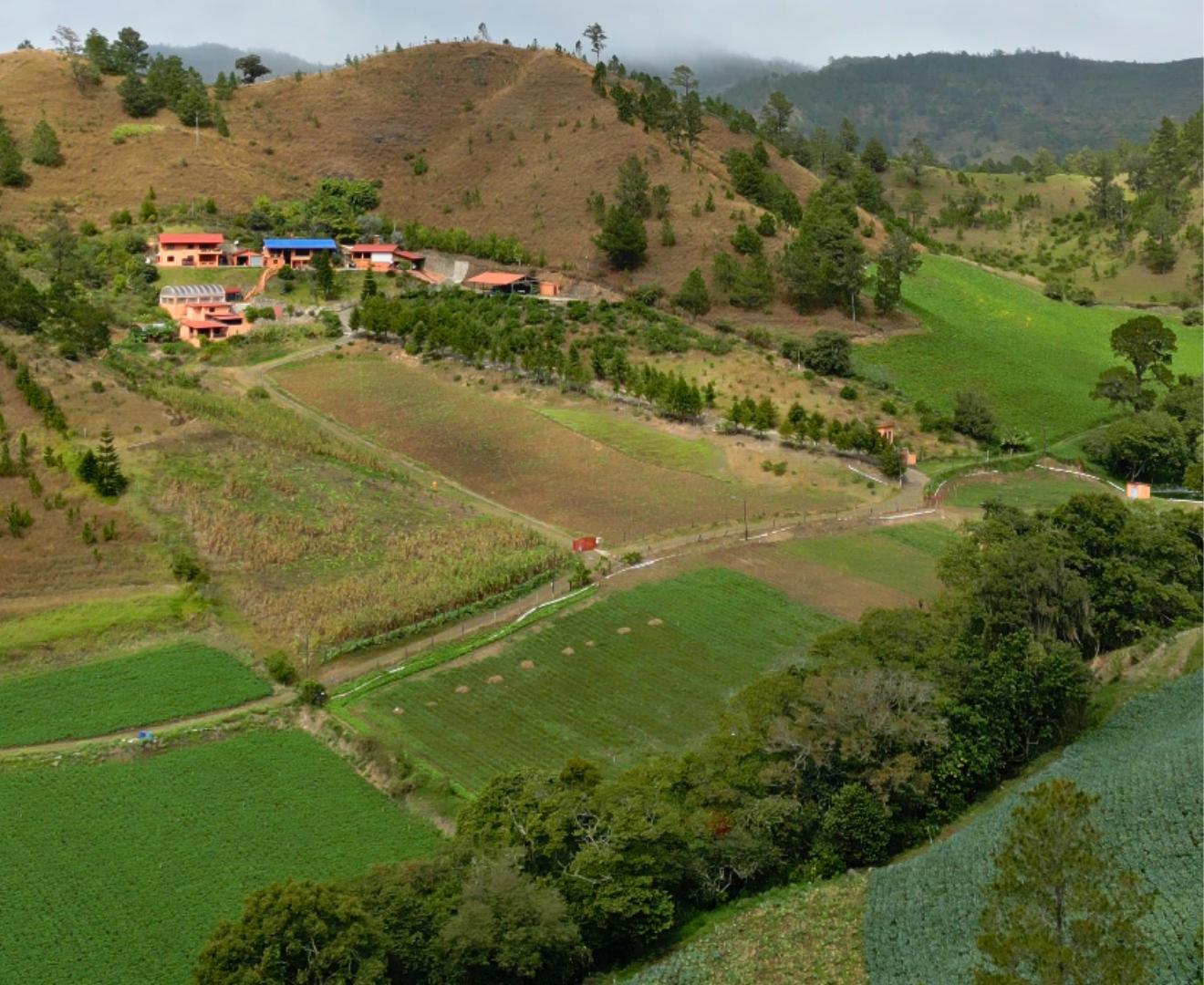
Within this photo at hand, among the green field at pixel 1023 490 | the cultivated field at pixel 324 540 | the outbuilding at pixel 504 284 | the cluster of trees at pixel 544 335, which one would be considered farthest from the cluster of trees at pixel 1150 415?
the outbuilding at pixel 504 284

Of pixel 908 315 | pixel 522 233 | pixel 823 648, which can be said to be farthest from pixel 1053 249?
pixel 823 648

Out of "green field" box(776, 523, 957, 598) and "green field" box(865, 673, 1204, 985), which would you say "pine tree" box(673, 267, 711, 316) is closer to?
"green field" box(776, 523, 957, 598)

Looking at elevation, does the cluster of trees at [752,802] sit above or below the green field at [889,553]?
above

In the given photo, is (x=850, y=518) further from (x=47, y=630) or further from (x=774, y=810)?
(x=47, y=630)

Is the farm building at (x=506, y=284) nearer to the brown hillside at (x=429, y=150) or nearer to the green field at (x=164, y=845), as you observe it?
the brown hillside at (x=429, y=150)

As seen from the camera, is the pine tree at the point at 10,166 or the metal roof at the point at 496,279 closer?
the metal roof at the point at 496,279
